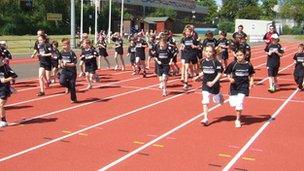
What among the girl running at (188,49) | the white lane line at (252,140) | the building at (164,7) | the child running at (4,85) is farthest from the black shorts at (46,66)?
the building at (164,7)

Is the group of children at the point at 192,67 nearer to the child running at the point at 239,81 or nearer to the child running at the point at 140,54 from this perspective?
the child running at the point at 239,81

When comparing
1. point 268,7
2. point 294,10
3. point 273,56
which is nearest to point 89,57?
point 273,56

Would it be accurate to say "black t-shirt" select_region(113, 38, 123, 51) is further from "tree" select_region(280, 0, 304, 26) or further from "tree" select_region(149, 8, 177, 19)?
"tree" select_region(280, 0, 304, 26)

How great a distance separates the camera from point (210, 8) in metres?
146

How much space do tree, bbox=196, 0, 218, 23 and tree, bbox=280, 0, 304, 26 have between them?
69.9 feet

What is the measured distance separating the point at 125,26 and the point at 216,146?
219 feet

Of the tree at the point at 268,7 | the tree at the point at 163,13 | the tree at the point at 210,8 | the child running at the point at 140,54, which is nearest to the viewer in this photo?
the child running at the point at 140,54

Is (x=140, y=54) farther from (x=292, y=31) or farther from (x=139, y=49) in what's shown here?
(x=292, y=31)

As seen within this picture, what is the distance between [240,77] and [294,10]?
119 metres

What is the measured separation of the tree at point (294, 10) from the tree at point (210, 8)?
2130 centimetres

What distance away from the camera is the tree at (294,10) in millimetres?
122938

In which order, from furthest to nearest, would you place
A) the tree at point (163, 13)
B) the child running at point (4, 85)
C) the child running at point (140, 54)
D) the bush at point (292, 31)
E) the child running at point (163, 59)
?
the bush at point (292, 31) → the tree at point (163, 13) → the child running at point (140, 54) → the child running at point (163, 59) → the child running at point (4, 85)

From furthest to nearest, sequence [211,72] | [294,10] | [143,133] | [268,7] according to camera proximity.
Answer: [268,7] < [294,10] < [211,72] < [143,133]

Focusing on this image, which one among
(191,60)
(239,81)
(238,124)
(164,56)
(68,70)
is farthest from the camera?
(191,60)
